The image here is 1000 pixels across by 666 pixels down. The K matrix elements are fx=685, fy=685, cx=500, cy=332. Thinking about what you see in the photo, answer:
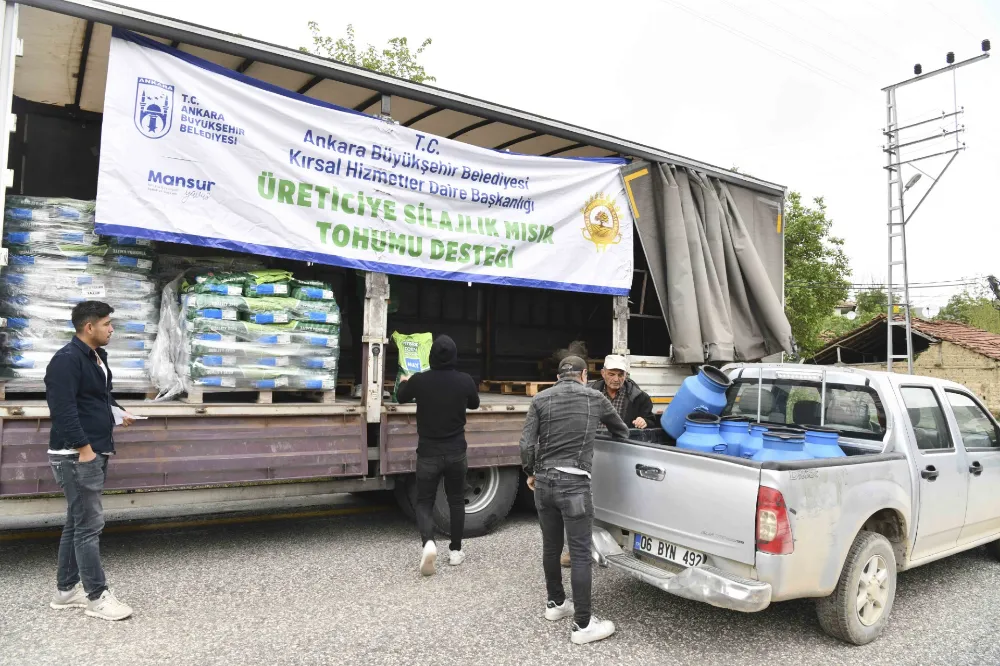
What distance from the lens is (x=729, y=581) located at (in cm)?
350

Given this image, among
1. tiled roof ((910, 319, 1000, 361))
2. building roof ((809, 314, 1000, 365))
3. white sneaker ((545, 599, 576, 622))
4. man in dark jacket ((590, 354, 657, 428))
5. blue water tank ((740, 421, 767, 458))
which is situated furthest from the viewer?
building roof ((809, 314, 1000, 365))

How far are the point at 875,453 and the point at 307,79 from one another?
5.21m

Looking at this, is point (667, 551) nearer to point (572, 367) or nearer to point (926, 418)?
point (572, 367)

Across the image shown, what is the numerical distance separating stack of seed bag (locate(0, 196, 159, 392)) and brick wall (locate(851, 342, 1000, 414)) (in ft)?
70.2

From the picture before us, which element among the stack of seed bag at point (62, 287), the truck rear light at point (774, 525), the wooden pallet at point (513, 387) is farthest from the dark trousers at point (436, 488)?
the truck rear light at point (774, 525)

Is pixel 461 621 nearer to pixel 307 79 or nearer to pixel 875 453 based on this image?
pixel 875 453

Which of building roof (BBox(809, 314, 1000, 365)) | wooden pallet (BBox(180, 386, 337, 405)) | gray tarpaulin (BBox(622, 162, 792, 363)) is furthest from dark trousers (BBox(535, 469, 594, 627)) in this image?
building roof (BBox(809, 314, 1000, 365))

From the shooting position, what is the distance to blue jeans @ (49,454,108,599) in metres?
3.93

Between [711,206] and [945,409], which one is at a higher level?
→ [711,206]

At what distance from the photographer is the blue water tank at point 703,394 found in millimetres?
4801

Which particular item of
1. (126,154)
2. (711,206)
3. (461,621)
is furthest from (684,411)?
(126,154)

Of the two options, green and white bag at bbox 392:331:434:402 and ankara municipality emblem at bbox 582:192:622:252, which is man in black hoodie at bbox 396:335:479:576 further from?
ankara municipality emblem at bbox 582:192:622:252

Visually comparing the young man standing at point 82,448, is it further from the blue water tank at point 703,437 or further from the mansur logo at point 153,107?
the blue water tank at point 703,437

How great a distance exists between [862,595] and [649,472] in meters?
1.36
